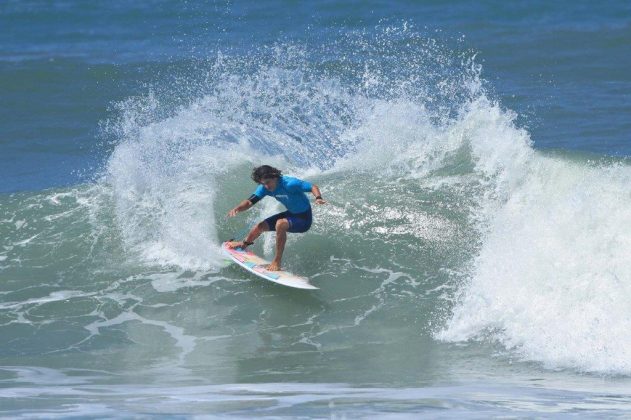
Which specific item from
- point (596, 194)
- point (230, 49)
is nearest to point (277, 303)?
point (596, 194)

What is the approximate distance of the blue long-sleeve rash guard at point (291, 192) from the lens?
35.1 feet

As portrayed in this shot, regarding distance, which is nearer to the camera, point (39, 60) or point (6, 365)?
point (6, 365)

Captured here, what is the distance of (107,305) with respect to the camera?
10.9 metres

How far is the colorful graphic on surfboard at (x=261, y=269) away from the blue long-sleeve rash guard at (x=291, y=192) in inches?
28.3

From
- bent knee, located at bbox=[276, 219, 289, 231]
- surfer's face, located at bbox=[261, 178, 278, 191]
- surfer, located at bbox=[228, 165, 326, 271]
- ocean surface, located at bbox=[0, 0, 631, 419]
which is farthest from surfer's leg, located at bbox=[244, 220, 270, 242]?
surfer's face, located at bbox=[261, 178, 278, 191]

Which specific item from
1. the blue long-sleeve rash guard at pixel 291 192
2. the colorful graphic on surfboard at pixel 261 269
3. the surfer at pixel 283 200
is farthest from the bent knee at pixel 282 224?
the colorful graphic on surfboard at pixel 261 269

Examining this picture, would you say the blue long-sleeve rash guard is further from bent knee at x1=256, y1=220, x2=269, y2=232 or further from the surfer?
bent knee at x1=256, y1=220, x2=269, y2=232

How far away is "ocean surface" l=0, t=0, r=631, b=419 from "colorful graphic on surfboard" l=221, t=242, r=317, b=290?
199 millimetres

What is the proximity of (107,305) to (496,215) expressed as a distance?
4.71 m

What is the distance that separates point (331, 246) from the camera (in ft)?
38.9

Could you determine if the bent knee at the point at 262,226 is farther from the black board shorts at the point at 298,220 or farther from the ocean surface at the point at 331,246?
the ocean surface at the point at 331,246

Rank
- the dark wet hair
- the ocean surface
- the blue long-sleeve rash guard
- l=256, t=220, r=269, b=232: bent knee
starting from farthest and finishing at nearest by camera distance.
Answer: l=256, t=220, r=269, b=232: bent knee, the blue long-sleeve rash guard, the dark wet hair, the ocean surface

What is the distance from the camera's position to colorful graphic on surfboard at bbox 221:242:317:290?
1067 cm

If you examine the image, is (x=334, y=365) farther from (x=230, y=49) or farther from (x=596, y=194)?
(x=230, y=49)
